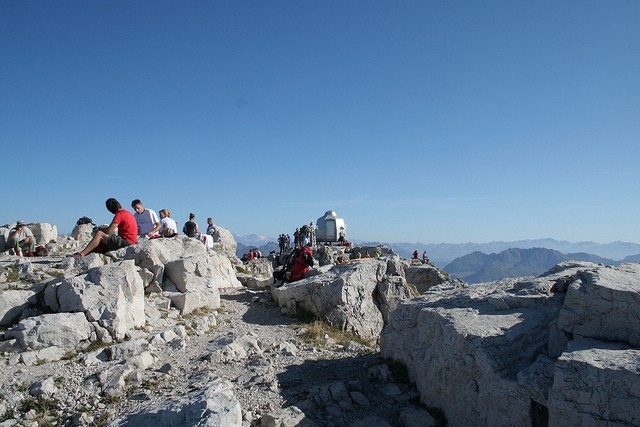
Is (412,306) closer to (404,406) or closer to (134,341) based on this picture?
(404,406)

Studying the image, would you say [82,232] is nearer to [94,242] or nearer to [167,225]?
[167,225]

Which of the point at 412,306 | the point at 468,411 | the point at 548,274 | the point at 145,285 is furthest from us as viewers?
the point at 145,285

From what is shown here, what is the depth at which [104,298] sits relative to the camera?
34.5ft

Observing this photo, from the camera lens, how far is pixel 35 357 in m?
9.03

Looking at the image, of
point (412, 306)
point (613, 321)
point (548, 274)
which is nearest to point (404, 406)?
point (412, 306)

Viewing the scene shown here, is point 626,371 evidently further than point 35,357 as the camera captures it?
No

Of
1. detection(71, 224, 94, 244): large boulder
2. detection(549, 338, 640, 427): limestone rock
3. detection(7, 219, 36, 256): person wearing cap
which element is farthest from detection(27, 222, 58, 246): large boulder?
detection(549, 338, 640, 427): limestone rock

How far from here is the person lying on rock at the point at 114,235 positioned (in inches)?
553

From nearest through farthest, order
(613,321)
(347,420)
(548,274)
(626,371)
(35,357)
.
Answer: (626,371) → (613,321) → (347,420) → (35,357) → (548,274)

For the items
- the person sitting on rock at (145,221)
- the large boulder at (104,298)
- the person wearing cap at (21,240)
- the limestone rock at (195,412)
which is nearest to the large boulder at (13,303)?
the large boulder at (104,298)

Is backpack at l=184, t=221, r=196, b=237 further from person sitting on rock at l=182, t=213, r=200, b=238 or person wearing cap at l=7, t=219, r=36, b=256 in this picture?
person wearing cap at l=7, t=219, r=36, b=256

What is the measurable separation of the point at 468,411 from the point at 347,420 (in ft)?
6.86

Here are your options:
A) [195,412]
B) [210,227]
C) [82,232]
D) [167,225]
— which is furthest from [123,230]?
[82,232]

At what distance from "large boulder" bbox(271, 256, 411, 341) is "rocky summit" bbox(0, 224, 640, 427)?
109 millimetres
